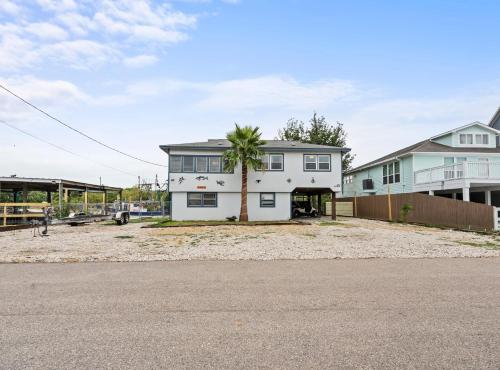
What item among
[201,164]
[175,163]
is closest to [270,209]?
[201,164]

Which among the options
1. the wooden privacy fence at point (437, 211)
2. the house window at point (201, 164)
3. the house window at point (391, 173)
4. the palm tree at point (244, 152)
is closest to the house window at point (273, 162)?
the palm tree at point (244, 152)

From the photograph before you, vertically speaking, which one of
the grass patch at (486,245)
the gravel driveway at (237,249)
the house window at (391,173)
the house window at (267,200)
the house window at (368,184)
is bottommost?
the grass patch at (486,245)

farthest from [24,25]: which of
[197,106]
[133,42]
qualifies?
[197,106]

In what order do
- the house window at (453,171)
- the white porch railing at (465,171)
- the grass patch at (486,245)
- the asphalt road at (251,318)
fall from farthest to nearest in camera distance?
1. the house window at (453,171)
2. the white porch railing at (465,171)
3. the grass patch at (486,245)
4. the asphalt road at (251,318)

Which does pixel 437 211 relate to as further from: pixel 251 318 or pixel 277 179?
pixel 251 318

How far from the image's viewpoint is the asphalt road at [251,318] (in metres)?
3.38

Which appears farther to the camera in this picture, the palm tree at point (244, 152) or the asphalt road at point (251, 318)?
the palm tree at point (244, 152)

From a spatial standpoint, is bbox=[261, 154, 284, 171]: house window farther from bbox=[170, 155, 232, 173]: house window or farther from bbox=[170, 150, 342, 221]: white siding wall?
bbox=[170, 155, 232, 173]: house window

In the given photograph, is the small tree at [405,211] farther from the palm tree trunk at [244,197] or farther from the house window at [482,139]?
the house window at [482,139]

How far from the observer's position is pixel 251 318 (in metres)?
4.61

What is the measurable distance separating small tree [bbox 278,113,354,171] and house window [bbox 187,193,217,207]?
3191cm

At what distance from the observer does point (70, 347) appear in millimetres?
3635

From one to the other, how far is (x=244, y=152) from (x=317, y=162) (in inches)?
262

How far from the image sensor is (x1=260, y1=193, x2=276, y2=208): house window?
2676 centimetres
